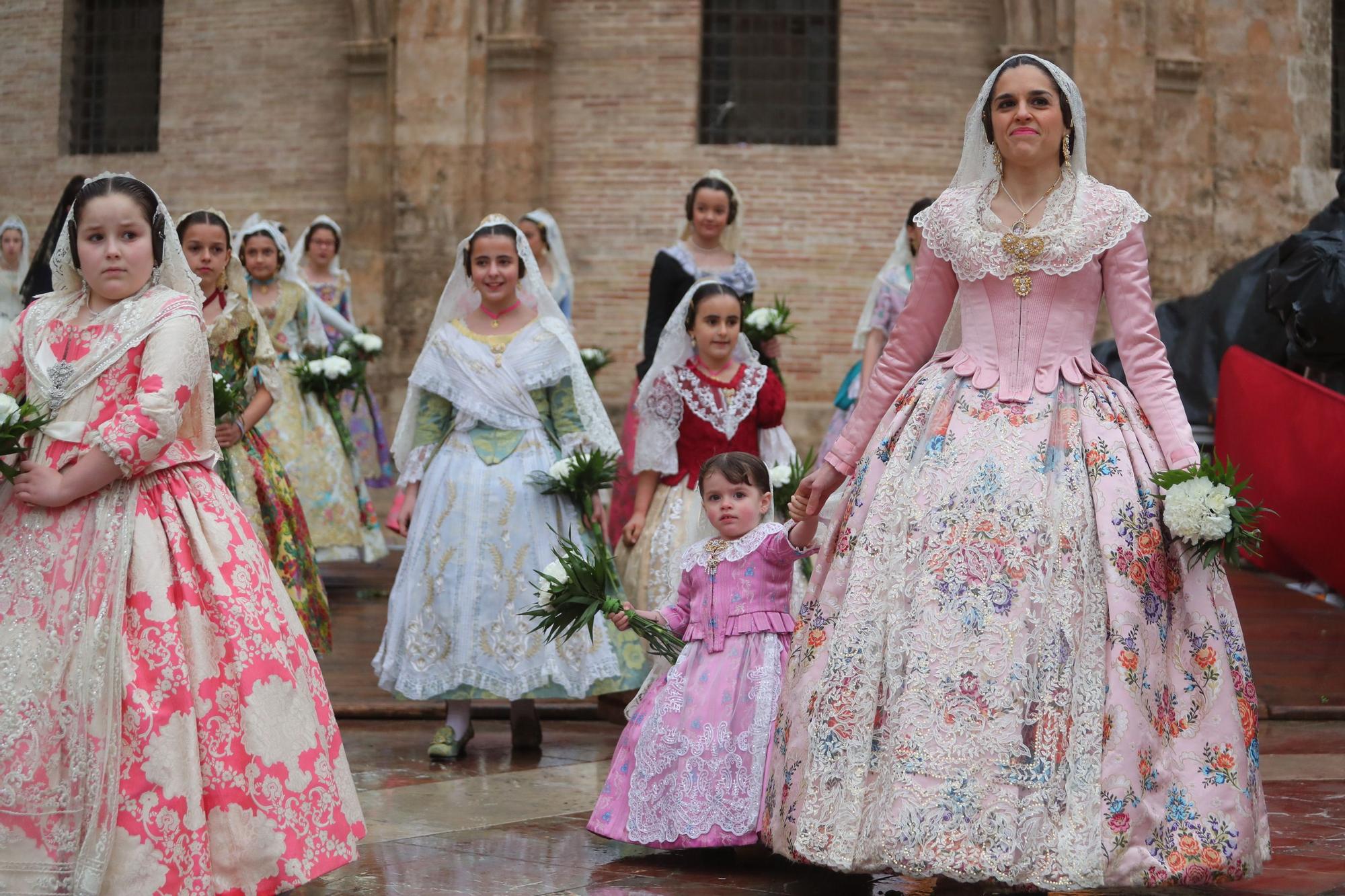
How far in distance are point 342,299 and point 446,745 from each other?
264 inches

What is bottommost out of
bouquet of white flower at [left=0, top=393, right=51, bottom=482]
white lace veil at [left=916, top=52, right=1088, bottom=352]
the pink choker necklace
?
bouquet of white flower at [left=0, top=393, right=51, bottom=482]

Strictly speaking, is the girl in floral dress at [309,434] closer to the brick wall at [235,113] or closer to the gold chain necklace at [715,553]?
the brick wall at [235,113]

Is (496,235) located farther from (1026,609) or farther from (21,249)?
(21,249)

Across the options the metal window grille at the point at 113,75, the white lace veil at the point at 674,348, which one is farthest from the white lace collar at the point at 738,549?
the metal window grille at the point at 113,75

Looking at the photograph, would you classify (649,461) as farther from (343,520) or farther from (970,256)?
(343,520)

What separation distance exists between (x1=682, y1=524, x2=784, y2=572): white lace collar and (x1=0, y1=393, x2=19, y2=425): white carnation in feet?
6.92

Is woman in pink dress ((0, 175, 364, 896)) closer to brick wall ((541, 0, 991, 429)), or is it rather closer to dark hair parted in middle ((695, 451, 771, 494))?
dark hair parted in middle ((695, 451, 771, 494))

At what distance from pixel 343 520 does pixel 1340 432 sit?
599cm

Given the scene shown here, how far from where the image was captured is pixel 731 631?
5.38 metres

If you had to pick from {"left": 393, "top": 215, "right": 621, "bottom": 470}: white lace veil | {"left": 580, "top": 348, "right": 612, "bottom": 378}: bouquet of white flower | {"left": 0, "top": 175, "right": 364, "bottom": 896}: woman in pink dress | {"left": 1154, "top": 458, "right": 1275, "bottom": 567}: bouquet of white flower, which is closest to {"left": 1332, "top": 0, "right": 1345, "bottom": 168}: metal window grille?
{"left": 580, "top": 348, "right": 612, "bottom": 378}: bouquet of white flower

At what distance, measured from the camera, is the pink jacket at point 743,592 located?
17.7ft

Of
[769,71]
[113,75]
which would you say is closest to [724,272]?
[769,71]

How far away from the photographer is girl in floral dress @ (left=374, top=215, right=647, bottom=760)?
22.7ft

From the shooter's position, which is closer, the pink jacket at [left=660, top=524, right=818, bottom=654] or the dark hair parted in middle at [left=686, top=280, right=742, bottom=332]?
the pink jacket at [left=660, top=524, right=818, bottom=654]
